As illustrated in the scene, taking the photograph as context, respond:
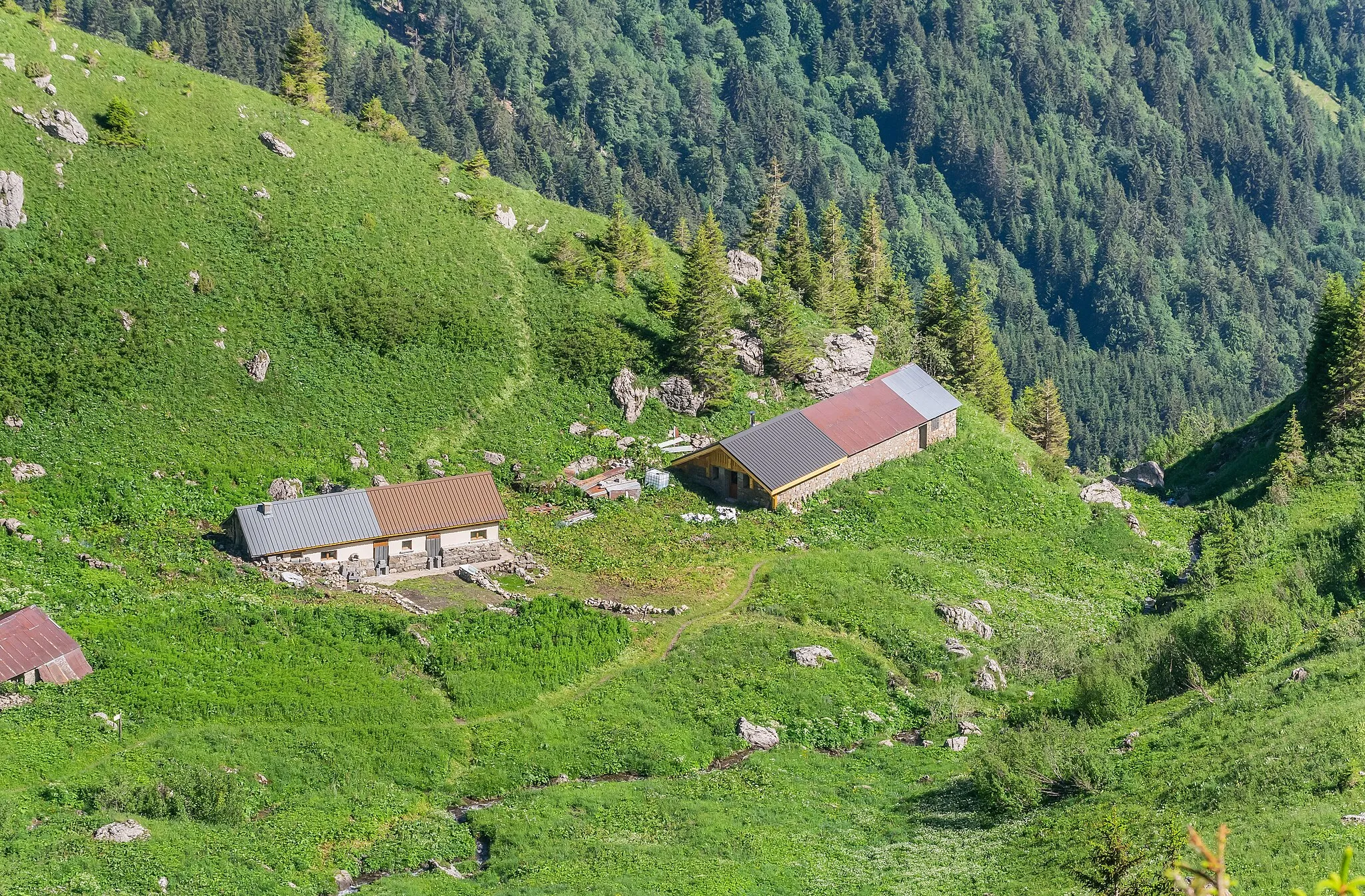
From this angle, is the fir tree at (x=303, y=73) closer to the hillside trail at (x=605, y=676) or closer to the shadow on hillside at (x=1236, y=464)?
the hillside trail at (x=605, y=676)

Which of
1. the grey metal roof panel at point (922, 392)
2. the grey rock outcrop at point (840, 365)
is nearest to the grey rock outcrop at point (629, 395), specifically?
the grey rock outcrop at point (840, 365)

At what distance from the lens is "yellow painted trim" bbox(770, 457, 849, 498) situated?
82750mm

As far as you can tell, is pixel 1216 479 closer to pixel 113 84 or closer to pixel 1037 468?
pixel 1037 468

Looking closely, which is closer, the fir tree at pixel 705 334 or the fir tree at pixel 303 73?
the fir tree at pixel 705 334

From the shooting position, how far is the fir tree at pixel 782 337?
95.8 metres

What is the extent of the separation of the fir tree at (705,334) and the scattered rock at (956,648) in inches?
1079

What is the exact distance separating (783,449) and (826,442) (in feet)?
12.3

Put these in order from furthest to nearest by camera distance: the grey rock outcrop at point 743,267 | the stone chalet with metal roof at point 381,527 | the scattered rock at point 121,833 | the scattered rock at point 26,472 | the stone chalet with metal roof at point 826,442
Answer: the grey rock outcrop at point 743,267, the stone chalet with metal roof at point 826,442, the stone chalet with metal roof at point 381,527, the scattered rock at point 26,472, the scattered rock at point 121,833

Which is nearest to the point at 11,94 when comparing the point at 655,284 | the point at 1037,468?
the point at 655,284

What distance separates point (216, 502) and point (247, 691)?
17.0 metres

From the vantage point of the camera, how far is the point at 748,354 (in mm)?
95625

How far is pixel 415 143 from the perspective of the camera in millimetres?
105438

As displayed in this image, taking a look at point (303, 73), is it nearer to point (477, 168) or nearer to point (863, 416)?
point (477, 168)

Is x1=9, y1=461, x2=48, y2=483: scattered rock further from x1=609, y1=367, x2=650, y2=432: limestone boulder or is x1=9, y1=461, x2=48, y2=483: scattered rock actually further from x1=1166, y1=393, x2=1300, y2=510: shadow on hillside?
x1=1166, y1=393, x2=1300, y2=510: shadow on hillside
